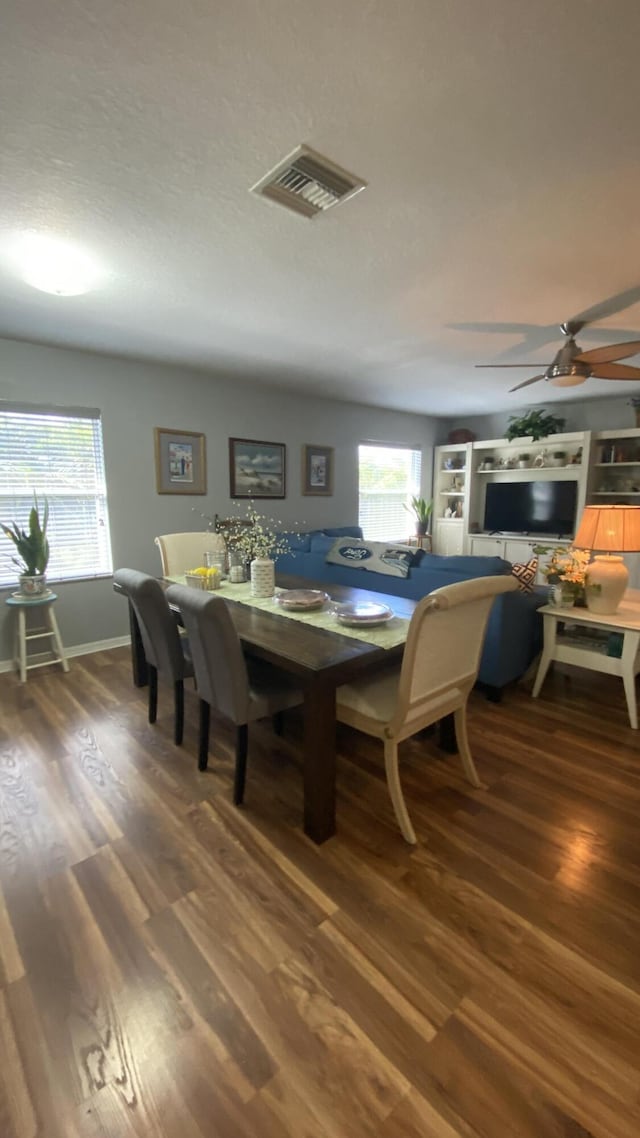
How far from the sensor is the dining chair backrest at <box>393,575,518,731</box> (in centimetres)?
150

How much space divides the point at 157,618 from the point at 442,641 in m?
1.35

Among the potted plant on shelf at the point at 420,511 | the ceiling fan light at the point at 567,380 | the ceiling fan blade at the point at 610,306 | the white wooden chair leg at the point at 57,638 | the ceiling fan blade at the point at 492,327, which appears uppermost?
the ceiling fan blade at the point at 492,327

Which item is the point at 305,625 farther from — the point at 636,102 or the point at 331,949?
the point at 636,102

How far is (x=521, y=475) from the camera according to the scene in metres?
5.96

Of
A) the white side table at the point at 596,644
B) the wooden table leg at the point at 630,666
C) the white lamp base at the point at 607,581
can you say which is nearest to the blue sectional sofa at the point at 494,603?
the white side table at the point at 596,644

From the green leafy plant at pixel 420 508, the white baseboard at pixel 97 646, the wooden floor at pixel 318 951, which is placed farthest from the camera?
the green leafy plant at pixel 420 508

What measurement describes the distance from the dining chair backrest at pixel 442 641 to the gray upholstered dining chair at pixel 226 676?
0.57m

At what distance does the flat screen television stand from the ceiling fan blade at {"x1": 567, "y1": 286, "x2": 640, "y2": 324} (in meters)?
3.05

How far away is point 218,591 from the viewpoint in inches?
104

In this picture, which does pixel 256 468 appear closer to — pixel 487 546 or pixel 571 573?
pixel 571 573

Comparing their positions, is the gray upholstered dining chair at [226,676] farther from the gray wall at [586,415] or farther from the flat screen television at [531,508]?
the gray wall at [586,415]

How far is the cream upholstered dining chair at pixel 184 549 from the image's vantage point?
3.18 metres

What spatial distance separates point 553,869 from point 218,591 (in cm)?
199

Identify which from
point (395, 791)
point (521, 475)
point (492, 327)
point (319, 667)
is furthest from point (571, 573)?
point (521, 475)
